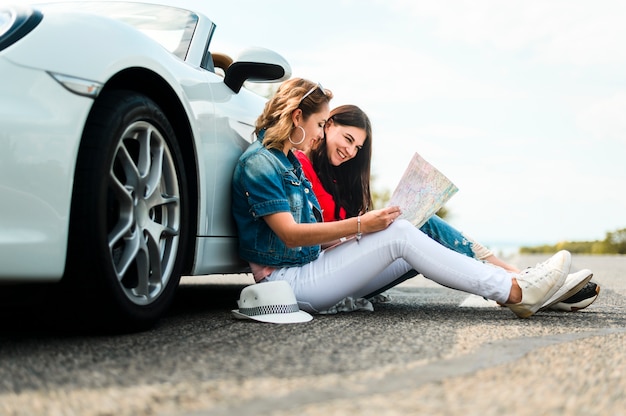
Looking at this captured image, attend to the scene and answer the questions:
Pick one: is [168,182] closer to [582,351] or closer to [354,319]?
[354,319]

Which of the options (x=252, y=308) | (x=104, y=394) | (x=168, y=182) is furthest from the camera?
(x=252, y=308)

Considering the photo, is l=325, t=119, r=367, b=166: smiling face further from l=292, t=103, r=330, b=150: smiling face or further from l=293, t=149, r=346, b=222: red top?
l=292, t=103, r=330, b=150: smiling face

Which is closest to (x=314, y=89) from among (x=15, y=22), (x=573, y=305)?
(x=15, y=22)

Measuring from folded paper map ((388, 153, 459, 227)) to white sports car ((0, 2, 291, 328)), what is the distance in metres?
0.81

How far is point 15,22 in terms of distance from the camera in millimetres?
2420

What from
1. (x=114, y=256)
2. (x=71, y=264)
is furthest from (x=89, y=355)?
(x=114, y=256)

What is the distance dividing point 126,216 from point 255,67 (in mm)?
1213

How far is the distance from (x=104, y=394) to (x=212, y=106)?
1.77 meters

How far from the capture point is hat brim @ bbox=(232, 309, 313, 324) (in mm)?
3090

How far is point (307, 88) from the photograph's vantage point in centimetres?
358

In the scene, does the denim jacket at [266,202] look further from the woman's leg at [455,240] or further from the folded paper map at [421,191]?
the woman's leg at [455,240]

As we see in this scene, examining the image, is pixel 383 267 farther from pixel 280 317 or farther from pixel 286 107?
pixel 286 107

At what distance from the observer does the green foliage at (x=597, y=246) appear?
25859mm

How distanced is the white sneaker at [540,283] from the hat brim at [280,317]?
975 mm
